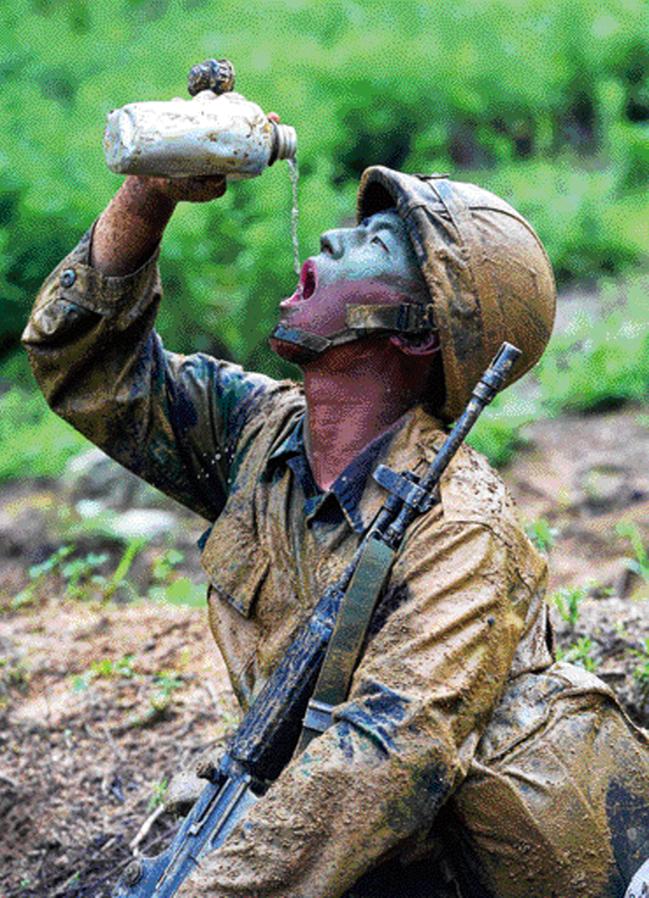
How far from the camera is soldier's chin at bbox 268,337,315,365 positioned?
344 cm

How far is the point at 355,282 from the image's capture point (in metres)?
3.43

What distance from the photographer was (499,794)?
314 centimetres

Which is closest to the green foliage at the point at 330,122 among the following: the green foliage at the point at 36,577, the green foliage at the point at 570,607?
the green foliage at the point at 36,577

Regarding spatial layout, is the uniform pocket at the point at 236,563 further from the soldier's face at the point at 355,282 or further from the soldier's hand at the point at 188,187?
the soldier's hand at the point at 188,187

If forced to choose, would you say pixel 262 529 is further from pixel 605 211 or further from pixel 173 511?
pixel 605 211

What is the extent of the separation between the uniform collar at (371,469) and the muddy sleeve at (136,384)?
477mm

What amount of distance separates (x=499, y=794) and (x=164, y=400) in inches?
55.0

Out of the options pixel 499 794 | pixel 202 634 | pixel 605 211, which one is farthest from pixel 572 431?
pixel 499 794

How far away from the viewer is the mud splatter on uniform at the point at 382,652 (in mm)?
2971

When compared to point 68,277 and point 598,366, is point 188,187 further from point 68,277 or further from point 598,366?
point 598,366

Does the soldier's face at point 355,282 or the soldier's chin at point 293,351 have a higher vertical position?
the soldier's face at point 355,282

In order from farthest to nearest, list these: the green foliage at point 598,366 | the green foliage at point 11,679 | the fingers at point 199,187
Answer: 1. the green foliage at point 598,366
2. the green foliage at point 11,679
3. the fingers at point 199,187

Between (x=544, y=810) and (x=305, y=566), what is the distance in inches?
31.4

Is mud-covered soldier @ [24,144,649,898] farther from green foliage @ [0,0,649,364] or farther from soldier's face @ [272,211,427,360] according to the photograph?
green foliage @ [0,0,649,364]
